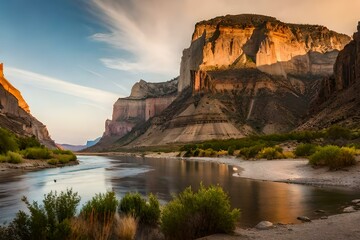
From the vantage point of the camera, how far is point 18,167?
139 ft

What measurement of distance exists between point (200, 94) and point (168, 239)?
16180 cm

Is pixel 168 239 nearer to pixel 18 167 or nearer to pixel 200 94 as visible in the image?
pixel 18 167

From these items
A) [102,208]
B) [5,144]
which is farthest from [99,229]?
[5,144]

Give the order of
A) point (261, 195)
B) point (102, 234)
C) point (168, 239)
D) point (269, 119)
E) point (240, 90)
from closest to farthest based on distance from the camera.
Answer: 1. point (102, 234)
2. point (168, 239)
3. point (261, 195)
4. point (269, 119)
5. point (240, 90)

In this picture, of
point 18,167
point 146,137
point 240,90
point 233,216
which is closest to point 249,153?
point 18,167

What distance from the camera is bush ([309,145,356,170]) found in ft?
83.6

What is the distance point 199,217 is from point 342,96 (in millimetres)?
→ 93887

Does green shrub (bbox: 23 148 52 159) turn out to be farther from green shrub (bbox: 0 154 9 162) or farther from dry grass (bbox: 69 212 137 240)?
dry grass (bbox: 69 212 137 240)

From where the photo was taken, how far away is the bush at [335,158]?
83.6 feet

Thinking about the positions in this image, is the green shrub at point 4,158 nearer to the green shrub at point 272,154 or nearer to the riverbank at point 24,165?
the riverbank at point 24,165

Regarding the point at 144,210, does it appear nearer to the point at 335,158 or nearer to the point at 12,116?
the point at 335,158

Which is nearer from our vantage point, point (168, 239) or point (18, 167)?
point (168, 239)

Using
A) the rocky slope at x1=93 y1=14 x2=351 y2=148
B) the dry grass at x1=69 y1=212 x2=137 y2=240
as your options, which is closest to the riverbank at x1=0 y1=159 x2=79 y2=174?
the dry grass at x1=69 y1=212 x2=137 y2=240

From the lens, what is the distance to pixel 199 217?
9.60 meters
